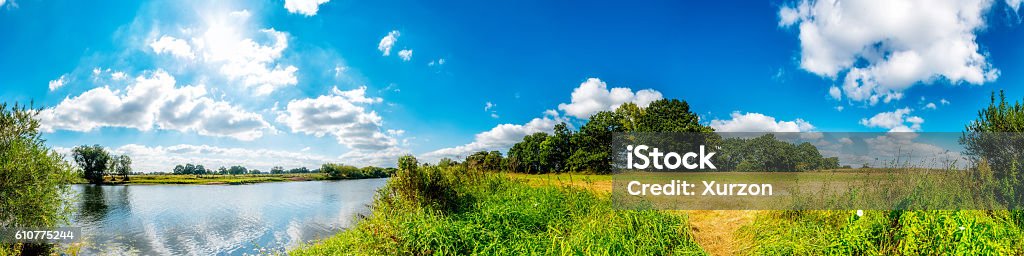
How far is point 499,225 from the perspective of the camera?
10078mm

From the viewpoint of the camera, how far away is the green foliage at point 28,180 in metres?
12.4

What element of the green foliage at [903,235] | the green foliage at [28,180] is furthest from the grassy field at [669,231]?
the green foliage at [28,180]

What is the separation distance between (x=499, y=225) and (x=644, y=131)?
31387 mm

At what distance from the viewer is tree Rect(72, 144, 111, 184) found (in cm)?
6969

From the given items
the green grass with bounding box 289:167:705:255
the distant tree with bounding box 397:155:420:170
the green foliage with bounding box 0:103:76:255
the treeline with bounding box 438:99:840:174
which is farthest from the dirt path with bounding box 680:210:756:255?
the green foliage with bounding box 0:103:76:255

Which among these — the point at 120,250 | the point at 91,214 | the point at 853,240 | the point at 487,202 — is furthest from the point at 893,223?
the point at 91,214

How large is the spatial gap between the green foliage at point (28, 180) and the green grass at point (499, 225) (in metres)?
7.96

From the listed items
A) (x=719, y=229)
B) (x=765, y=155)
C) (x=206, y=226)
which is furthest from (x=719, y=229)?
(x=206, y=226)

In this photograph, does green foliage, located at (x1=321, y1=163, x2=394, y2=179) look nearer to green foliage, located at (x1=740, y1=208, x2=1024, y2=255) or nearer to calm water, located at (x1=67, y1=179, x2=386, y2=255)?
calm water, located at (x1=67, y1=179, x2=386, y2=255)

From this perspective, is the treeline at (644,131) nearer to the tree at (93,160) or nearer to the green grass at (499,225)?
the green grass at (499,225)

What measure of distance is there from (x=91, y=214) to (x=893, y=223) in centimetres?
4222

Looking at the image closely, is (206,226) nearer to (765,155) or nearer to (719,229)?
(719,229)

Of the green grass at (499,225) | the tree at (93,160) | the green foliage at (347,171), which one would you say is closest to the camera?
the green grass at (499,225)

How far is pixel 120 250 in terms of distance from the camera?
19.5 meters
